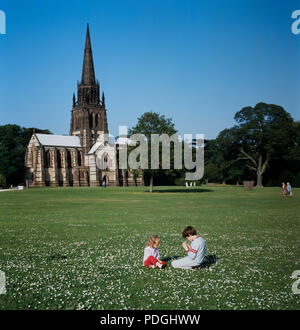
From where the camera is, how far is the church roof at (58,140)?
105762 millimetres

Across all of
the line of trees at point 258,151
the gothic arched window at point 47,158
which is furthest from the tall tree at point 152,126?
the gothic arched window at point 47,158

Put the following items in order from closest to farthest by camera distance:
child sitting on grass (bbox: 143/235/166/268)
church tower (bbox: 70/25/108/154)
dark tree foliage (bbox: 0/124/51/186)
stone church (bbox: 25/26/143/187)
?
child sitting on grass (bbox: 143/235/166/268)
dark tree foliage (bbox: 0/124/51/186)
stone church (bbox: 25/26/143/187)
church tower (bbox: 70/25/108/154)

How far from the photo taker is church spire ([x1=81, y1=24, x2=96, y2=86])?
113000 mm

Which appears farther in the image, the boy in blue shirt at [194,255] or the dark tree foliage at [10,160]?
the dark tree foliage at [10,160]

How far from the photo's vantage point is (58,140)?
110 meters

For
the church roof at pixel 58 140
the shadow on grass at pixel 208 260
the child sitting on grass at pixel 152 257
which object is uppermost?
the church roof at pixel 58 140

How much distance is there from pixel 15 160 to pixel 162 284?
87405mm

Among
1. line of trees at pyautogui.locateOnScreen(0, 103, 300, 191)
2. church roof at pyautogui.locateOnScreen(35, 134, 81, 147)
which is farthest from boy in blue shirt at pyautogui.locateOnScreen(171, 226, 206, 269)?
church roof at pyautogui.locateOnScreen(35, 134, 81, 147)

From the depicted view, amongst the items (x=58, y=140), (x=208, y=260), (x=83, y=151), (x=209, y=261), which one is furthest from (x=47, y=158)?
(x=209, y=261)

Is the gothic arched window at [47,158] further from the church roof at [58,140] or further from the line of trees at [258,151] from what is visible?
the line of trees at [258,151]

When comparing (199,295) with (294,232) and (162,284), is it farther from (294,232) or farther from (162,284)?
(294,232)

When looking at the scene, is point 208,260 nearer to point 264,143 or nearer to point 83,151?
point 264,143

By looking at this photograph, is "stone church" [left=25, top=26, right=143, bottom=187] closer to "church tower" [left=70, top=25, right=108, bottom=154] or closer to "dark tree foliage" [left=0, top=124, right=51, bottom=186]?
"church tower" [left=70, top=25, right=108, bottom=154]
